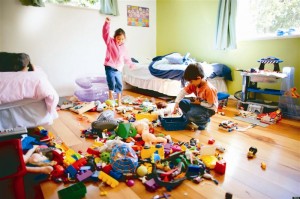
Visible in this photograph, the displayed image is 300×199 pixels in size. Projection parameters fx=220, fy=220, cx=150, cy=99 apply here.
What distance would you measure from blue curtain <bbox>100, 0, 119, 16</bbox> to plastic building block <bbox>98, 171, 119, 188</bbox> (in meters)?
3.40

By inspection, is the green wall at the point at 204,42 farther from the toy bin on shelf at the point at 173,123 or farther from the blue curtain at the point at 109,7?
the toy bin on shelf at the point at 173,123

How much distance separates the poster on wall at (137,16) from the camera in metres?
4.38

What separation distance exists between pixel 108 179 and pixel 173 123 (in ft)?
3.30

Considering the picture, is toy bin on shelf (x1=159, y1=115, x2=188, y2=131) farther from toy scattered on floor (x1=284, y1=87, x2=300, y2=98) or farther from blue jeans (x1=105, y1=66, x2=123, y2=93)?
toy scattered on floor (x1=284, y1=87, x2=300, y2=98)

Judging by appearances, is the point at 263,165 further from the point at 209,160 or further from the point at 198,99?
the point at 198,99

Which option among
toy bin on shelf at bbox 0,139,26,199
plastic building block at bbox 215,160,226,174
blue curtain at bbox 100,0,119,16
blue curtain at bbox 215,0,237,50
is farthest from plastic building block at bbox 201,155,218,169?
blue curtain at bbox 100,0,119,16

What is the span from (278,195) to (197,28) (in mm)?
3272

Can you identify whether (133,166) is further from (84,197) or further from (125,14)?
(125,14)

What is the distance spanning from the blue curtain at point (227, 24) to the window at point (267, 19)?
15 cm

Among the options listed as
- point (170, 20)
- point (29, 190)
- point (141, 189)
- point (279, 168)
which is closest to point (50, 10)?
point (170, 20)

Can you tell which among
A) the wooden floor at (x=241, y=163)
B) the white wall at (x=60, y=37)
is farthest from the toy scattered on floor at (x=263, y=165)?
the white wall at (x=60, y=37)

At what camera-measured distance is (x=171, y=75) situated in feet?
10.3

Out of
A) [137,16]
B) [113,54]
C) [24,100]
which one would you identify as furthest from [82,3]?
[24,100]

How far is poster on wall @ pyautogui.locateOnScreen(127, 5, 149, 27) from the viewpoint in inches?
172
